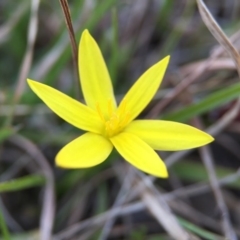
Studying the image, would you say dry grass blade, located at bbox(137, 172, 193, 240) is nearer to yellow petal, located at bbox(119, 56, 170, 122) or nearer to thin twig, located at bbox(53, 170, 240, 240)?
thin twig, located at bbox(53, 170, 240, 240)

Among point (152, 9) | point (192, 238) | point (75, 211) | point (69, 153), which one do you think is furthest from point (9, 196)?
point (152, 9)

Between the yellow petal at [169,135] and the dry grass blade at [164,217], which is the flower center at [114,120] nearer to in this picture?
the yellow petal at [169,135]


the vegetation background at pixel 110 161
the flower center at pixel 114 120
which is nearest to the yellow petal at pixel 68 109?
the flower center at pixel 114 120

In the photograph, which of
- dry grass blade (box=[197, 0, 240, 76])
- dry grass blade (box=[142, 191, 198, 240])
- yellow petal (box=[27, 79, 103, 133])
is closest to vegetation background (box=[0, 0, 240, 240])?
dry grass blade (box=[142, 191, 198, 240])

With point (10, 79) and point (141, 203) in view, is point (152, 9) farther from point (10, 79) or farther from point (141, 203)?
point (141, 203)

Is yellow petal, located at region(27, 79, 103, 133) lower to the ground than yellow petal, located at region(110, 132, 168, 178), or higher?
higher

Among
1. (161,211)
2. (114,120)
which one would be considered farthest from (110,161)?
(114,120)
